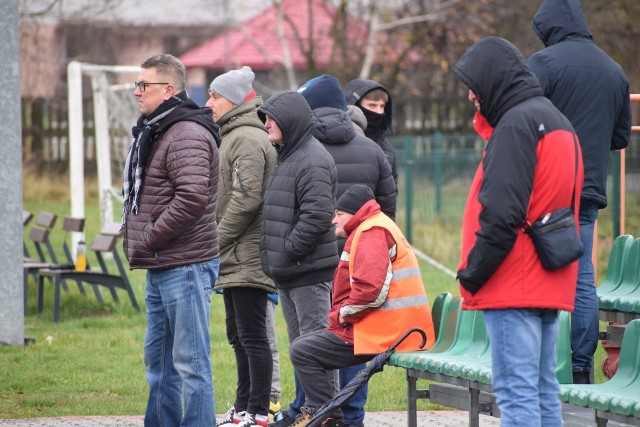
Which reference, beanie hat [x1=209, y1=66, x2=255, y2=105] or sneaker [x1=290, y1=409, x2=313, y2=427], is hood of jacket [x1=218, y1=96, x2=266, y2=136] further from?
sneaker [x1=290, y1=409, x2=313, y2=427]

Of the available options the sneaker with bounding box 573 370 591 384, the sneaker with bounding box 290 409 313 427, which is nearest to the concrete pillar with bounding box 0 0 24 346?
the sneaker with bounding box 290 409 313 427

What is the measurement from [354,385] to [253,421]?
0.95m

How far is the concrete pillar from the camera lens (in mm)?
9453

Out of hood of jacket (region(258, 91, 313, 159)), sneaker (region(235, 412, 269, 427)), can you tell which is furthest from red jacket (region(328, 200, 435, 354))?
sneaker (region(235, 412, 269, 427))

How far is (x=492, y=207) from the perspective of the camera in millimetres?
4336

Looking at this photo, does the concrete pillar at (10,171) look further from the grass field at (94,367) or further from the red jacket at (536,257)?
the red jacket at (536,257)

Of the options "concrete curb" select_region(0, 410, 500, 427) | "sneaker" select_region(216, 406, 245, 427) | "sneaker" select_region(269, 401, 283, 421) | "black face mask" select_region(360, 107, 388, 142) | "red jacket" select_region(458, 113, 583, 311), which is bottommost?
"concrete curb" select_region(0, 410, 500, 427)

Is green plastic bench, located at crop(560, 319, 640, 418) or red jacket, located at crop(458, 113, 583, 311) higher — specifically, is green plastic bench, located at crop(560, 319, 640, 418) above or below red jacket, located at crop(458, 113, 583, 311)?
below

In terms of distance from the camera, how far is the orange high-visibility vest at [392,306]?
5965 mm

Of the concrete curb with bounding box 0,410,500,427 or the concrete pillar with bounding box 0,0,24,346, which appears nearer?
the concrete curb with bounding box 0,410,500,427

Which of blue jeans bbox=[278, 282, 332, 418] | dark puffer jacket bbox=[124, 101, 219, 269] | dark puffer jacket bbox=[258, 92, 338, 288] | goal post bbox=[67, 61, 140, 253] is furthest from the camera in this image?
goal post bbox=[67, 61, 140, 253]

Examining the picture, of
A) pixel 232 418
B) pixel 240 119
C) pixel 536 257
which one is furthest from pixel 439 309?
pixel 536 257

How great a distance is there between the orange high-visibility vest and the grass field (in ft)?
5.41

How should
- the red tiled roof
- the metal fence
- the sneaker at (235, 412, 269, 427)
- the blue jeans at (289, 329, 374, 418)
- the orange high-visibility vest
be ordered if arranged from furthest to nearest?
the red tiled roof
the metal fence
the sneaker at (235, 412, 269, 427)
the blue jeans at (289, 329, 374, 418)
the orange high-visibility vest
